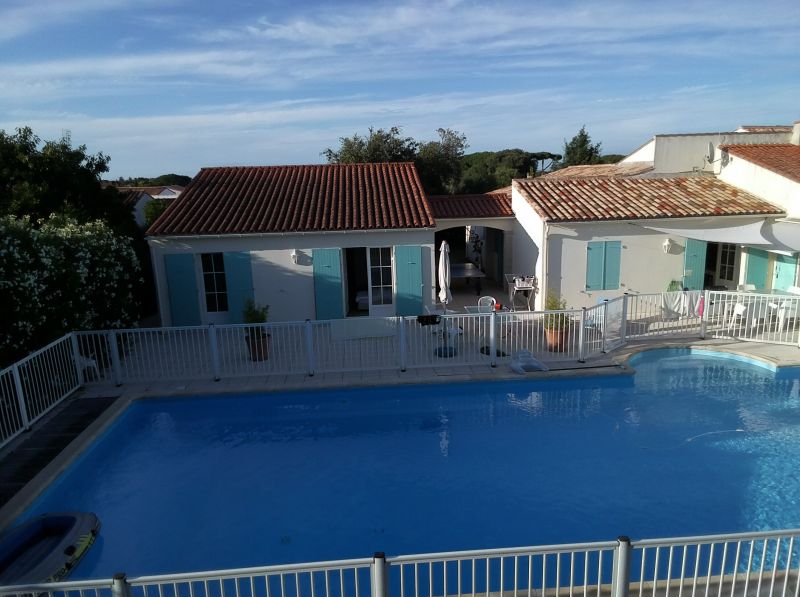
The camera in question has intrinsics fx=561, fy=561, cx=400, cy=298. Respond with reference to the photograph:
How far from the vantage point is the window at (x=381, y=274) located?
1533cm

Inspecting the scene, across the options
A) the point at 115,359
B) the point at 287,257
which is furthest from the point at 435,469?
the point at 287,257

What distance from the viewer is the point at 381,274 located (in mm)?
15461

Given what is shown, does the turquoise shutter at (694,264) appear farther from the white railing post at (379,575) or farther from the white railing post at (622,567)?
the white railing post at (379,575)

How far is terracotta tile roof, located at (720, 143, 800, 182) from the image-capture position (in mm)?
15171

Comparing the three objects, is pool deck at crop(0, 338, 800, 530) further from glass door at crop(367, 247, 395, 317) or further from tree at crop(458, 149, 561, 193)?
tree at crop(458, 149, 561, 193)

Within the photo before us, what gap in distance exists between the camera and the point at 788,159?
16.4 metres

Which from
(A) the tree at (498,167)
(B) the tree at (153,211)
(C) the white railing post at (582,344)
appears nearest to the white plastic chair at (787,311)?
(C) the white railing post at (582,344)

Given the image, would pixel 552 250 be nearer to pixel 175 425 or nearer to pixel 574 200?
pixel 574 200

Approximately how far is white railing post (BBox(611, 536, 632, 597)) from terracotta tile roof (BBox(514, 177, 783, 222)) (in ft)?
37.2

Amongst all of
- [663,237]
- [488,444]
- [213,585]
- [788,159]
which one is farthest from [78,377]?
[788,159]

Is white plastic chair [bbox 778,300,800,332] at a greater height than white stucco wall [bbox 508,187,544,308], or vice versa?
white stucco wall [bbox 508,187,544,308]

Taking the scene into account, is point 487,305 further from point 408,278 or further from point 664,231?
point 664,231

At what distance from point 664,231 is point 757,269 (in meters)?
3.04

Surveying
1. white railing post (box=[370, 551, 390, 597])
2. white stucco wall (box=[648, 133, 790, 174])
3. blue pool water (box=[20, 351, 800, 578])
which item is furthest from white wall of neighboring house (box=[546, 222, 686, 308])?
white railing post (box=[370, 551, 390, 597])
